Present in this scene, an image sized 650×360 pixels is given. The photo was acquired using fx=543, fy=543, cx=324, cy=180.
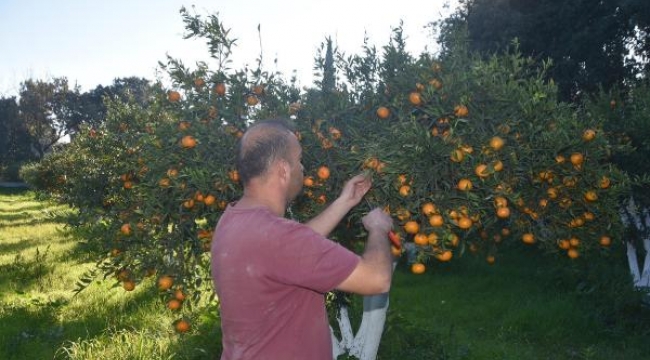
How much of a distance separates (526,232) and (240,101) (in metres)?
2.46

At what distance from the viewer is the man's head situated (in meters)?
2.46

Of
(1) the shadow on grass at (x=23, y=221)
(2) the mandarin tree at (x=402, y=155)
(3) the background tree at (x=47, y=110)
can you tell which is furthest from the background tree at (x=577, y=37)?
(3) the background tree at (x=47, y=110)

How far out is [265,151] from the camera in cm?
246

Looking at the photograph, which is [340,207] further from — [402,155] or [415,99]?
[415,99]

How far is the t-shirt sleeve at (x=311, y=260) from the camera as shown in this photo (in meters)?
2.19

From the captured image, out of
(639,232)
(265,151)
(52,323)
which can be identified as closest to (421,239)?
(265,151)

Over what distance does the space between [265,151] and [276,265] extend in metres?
0.53

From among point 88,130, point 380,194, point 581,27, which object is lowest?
point 380,194

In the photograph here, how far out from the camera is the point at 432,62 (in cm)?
405

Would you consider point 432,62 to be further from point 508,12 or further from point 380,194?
point 508,12

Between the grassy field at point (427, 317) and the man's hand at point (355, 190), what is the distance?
426 cm

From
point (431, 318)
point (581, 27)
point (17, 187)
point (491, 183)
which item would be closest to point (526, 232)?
point (491, 183)

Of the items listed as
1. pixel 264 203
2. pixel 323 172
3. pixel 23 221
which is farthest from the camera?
pixel 23 221

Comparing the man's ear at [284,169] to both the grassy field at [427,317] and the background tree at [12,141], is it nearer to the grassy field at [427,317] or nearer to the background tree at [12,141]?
the grassy field at [427,317]
